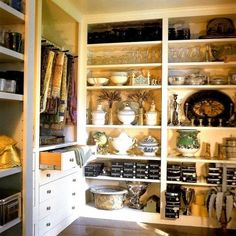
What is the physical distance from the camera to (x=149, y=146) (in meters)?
3.35

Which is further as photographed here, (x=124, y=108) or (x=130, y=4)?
(x=124, y=108)

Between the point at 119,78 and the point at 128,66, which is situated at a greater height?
the point at 128,66

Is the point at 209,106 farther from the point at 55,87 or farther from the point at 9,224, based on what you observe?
the point at 9,224

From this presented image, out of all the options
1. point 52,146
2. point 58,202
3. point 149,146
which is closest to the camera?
point 52,146

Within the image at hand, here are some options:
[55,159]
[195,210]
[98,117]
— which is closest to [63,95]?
[98,117]

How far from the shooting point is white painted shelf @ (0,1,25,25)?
1.57m

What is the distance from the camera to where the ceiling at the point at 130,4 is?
3025mm

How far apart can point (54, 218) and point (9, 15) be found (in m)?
1.89

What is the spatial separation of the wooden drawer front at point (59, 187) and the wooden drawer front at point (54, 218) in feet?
0.53

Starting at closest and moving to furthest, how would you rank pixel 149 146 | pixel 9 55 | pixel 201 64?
pixel 9 55, pixel 201 64, pixel 149 146

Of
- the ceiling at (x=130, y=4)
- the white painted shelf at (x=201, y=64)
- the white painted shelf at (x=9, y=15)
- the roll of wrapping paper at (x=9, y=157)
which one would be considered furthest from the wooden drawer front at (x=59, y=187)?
the ceiling at (x=130, y=4)

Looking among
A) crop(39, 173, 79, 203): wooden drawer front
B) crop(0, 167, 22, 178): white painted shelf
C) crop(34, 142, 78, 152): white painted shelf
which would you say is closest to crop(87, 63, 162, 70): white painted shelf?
crop(34, 142, 78, 152): white painted shelf

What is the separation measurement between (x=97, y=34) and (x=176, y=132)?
1.43 m

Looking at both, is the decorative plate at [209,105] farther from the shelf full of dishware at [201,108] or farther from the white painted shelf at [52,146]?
the white painted shelf at [52,146]
